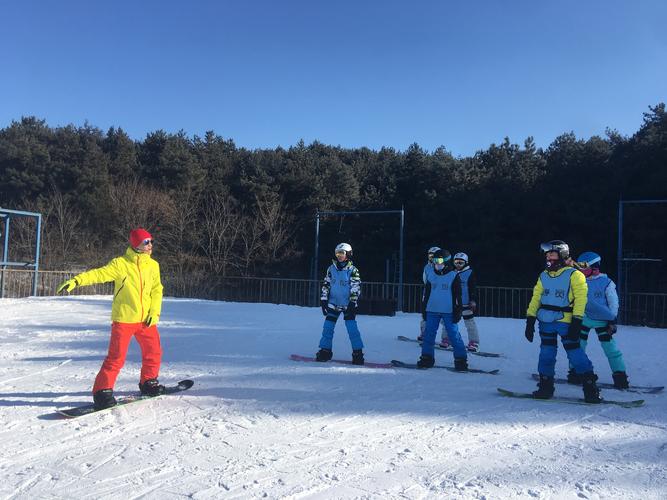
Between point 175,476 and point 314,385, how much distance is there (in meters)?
2.80

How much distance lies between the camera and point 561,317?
5.71 metres

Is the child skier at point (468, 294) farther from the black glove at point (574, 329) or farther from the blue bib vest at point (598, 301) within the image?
the black glove at point (574, 329)

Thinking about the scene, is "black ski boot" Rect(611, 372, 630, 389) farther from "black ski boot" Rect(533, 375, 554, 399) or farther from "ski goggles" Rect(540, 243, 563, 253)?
"ski goggles" Rect(540, 243, 563, 253)

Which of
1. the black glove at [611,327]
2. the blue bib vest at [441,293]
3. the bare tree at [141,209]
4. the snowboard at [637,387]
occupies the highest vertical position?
the bare tree at [141,209]

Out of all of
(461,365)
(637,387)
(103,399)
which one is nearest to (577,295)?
(637,387)

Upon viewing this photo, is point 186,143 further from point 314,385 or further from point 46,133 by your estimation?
point 314,385

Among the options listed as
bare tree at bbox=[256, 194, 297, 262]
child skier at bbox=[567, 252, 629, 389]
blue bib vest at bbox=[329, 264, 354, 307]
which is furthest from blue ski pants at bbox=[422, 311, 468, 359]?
bare tree at bbox=[256, 194, 297, 262]

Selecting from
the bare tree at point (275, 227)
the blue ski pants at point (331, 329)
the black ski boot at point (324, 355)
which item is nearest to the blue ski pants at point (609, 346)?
the blue ski pants at point (331, 329)

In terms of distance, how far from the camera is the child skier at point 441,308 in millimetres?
7301

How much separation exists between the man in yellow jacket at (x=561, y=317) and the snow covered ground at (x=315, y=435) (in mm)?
312

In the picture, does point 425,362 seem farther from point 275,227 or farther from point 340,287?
point 275,227

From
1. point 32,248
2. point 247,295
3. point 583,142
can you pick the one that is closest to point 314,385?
point 247,295

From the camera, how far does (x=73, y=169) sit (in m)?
34.5

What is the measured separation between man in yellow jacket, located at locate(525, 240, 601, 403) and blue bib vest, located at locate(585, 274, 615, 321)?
102cm
